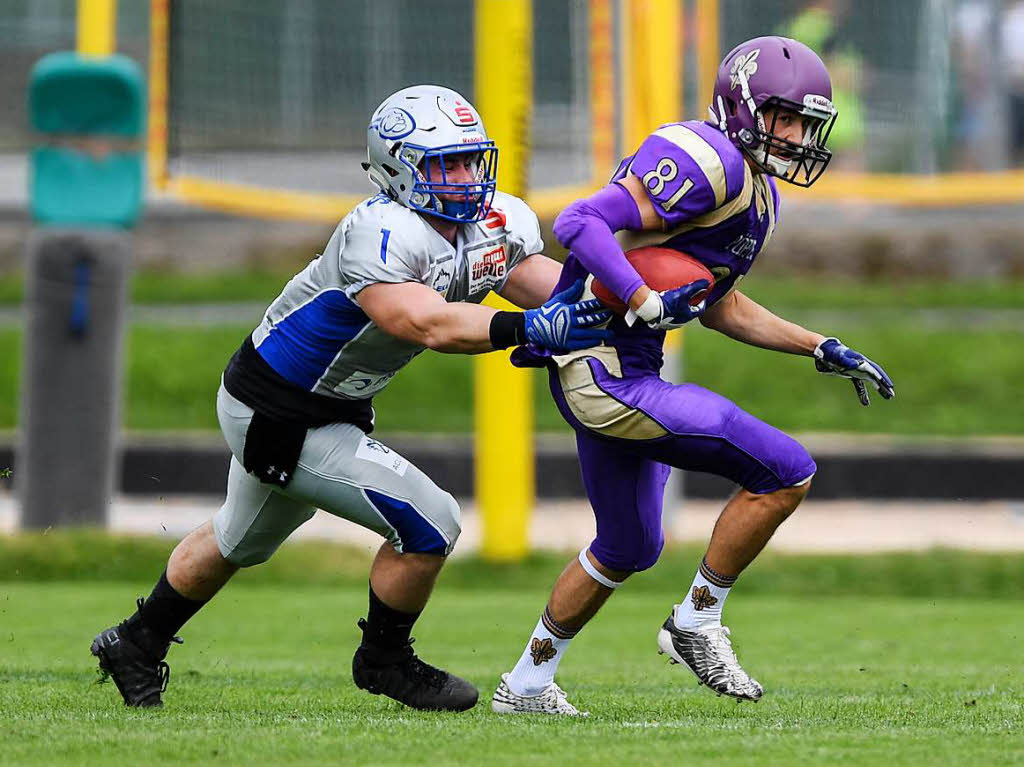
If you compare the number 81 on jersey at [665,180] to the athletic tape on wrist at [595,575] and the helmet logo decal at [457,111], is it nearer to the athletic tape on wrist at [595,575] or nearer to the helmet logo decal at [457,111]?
the helmet logo decal at [457,111]

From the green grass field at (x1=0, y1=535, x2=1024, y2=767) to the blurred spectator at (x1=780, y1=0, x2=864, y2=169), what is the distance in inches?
138

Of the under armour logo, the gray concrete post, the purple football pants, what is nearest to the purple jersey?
the purple football pants

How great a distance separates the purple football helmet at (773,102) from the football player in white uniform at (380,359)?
0.70 metres

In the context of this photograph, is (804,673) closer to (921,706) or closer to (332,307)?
(921,706)

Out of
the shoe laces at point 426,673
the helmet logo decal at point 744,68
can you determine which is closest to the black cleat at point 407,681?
the shoe laces at point 426,673

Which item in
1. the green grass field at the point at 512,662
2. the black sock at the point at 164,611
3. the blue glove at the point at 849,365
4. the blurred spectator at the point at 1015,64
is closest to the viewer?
the green grass field at the point at 512,662

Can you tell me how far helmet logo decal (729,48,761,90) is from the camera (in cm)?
575

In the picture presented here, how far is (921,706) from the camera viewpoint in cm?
593

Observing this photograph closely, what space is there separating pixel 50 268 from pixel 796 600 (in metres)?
4.48

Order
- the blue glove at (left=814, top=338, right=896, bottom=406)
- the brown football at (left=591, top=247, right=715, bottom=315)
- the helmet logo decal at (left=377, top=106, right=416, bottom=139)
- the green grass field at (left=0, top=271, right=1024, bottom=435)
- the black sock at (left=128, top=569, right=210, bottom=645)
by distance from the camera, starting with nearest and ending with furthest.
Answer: the brown football at (left=591, top=247, right=715, bottom=315) < the helmet logo decal at (left=377, top=106, right=416, bottom=139) < the blue glove at (left=814, top=338, right=896, bottom=406) < the black sock at (left=128, top=569, right=210, bottom=645) < the green grass field at (left=0, top=271, right=1024, bottom=435)

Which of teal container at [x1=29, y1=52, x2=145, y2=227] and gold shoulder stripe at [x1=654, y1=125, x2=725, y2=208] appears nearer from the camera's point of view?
gold shoulder stripe at [x1=654, y1=125, x2=725, y2=208]

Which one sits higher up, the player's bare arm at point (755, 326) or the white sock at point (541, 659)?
the player's bare arm at point (755, 326)

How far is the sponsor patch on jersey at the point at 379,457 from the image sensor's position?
570 centimetres

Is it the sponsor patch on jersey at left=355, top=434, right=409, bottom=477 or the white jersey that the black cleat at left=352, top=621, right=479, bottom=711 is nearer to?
the sponsor patch on jersey at left=355, top=434, right=409, bottom=477
